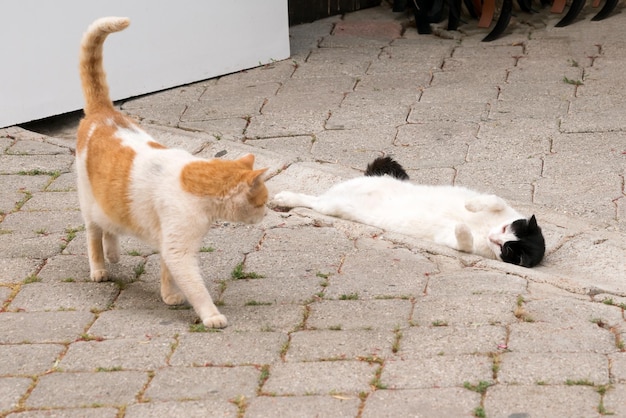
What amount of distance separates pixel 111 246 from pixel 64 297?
367mm

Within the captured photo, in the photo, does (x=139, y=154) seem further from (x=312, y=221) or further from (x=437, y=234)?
(x=437, y=234)

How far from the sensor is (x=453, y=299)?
13.0 feet

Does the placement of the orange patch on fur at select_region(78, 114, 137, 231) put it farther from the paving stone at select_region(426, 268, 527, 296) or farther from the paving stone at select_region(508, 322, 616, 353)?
the paving stone at select_region(508, 322, 616, 353)

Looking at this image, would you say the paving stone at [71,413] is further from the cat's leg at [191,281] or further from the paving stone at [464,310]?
the paving stone at [464,310]

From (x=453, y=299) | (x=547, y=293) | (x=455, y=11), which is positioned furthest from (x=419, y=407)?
(x=455, y=11)

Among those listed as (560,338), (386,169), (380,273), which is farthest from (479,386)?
(386,169)

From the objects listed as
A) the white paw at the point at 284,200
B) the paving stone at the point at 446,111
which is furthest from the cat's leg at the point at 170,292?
the paving stone at the point at 446,111

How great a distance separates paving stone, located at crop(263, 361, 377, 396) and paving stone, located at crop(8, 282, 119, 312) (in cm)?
105

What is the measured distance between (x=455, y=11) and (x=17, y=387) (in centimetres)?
584

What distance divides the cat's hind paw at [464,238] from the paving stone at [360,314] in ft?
2.72

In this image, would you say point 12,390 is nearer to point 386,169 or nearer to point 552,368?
point 552,368

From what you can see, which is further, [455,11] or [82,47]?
[455,11]

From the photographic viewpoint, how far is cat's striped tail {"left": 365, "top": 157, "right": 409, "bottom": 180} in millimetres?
5348

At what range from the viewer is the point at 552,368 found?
10.8ft
